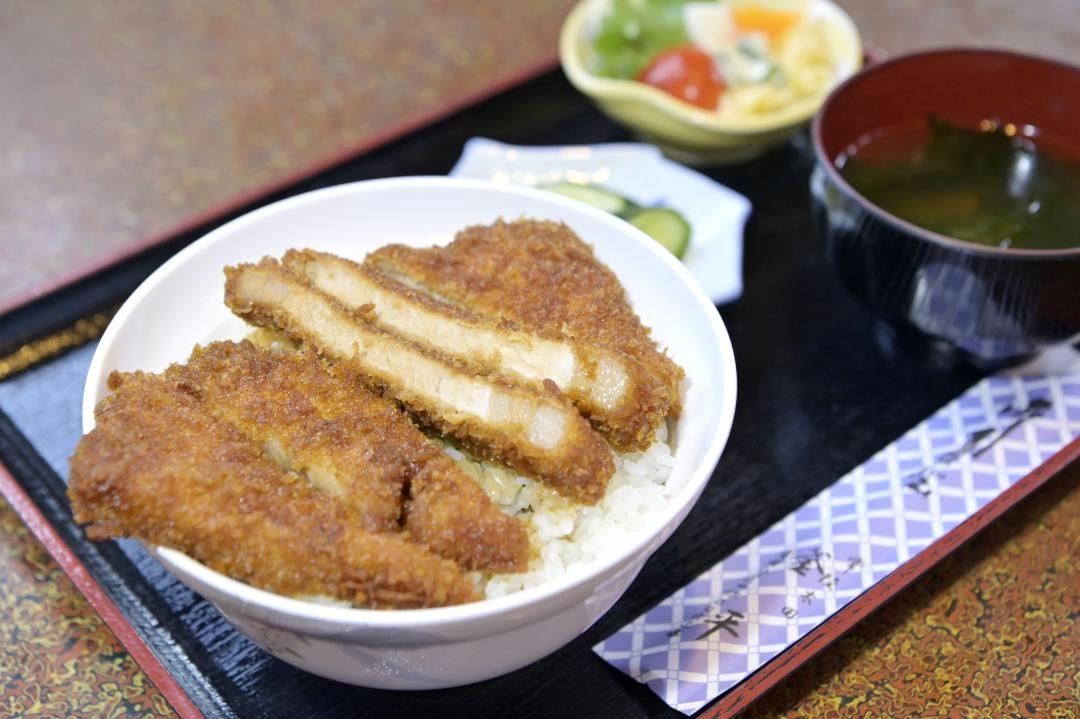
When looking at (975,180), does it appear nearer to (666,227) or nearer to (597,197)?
(666,227)

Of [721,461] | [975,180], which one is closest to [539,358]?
[721,461]

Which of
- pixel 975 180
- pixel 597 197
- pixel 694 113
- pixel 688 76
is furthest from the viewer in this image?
pixel 688 76

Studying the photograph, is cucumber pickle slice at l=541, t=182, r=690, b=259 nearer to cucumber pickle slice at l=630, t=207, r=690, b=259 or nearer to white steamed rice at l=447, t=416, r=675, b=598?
cucumber pickle slice at l=630, t=207, r=690, b=259

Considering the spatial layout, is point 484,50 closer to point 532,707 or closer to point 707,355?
point 707,355

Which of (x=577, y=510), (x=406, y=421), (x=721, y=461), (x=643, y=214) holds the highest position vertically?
(x=406, y=421)

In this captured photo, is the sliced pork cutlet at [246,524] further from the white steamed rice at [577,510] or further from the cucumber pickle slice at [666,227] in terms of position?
the cucumber pickle slice at [666,227]

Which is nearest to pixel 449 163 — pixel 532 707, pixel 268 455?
pixel 268 455

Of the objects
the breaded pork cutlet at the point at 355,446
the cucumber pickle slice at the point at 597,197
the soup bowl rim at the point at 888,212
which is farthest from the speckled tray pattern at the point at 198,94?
the soup bowl rim at the point at 888,212
